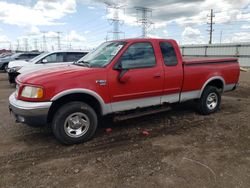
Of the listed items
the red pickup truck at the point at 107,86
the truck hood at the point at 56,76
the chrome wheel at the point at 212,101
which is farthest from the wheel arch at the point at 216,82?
the truck hood at the point at 56,76

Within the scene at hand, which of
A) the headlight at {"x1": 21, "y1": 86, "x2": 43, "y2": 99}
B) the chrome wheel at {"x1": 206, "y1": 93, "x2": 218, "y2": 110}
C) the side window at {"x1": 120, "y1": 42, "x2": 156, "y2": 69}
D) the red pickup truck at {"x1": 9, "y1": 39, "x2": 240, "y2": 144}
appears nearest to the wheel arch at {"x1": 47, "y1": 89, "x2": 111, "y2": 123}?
the red pickup truck at {"x1": 9, "y1": 39, "x2": 240, "y2": 144}

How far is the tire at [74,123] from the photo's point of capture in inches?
158

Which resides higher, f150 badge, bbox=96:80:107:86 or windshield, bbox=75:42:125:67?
windshield, bbox=75:42:125:67

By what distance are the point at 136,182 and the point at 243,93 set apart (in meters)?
7.79

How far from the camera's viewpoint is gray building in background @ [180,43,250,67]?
2683cm

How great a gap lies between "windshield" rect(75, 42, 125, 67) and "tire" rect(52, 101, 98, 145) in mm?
921

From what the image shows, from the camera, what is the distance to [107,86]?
4305mm

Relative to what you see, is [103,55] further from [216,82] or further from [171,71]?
[216,82]

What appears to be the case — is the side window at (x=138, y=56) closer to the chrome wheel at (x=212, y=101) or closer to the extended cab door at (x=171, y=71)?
the extended cab door at (x=171, y=71)

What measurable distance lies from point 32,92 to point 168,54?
3007 mm

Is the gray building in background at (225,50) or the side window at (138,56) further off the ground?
the gray building in background at (225,50)

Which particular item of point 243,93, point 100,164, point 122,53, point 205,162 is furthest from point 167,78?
point 243,93

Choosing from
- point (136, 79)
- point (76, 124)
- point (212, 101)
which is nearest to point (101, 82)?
point (136, 79)

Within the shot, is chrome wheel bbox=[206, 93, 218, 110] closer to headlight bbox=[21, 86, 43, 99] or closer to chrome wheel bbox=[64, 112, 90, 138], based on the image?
chrome wheel bbox=[64, 112, 90, 138]
